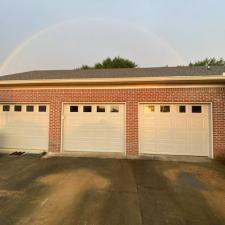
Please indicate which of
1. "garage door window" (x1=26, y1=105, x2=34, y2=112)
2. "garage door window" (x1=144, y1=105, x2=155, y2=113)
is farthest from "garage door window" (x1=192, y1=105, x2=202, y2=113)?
"garage door window" (x1=26, y1=105, x2=34, y2=112)

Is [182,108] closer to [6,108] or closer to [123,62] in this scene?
[6,108]

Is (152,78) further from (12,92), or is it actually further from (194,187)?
(12,92)

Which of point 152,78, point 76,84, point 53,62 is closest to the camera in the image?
point 152,78

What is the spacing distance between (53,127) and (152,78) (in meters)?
4.68

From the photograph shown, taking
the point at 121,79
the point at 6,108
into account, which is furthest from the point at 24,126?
the point at 121,79

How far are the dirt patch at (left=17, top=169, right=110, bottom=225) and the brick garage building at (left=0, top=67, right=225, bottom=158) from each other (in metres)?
2.73

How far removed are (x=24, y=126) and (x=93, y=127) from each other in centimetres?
318

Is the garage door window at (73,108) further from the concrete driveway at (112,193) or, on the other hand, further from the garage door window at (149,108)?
the garage door window at (149,108)

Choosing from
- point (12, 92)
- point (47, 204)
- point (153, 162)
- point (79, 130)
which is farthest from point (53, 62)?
point (47, 204)

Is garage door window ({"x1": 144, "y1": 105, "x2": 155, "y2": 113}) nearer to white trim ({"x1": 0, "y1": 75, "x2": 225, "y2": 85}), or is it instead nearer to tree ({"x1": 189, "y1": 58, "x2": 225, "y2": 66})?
white trim ({"x1": 0, "y1": 75, "x2": 225, "y2": 85})

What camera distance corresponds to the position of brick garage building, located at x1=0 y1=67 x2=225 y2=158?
8375mm

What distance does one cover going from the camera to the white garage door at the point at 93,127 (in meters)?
8.95

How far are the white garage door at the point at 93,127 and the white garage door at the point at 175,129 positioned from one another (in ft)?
3.27

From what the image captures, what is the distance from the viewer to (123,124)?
29.2 feet
